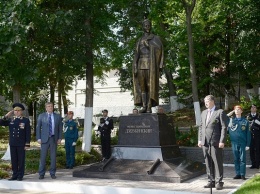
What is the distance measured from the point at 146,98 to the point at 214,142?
10.6 ft

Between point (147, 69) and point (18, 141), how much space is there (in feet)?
12.7

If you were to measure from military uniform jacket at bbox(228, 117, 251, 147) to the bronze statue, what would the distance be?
225 cm

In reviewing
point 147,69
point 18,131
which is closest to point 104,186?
point 18,131

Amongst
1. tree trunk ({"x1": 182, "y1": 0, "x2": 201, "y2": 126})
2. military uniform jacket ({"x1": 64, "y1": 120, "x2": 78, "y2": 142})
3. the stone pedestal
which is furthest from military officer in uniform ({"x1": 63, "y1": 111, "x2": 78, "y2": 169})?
tree trunk ({"x1": 182, "y1": 0, "x2": 201, "y2": 126})

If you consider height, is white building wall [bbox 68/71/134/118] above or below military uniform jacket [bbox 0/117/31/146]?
above

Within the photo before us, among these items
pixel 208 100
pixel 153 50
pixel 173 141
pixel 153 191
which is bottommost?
pixel 153 191

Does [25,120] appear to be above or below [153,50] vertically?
below

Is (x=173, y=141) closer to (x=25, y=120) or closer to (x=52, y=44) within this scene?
(x=25, y=120)

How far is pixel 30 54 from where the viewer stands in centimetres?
1484

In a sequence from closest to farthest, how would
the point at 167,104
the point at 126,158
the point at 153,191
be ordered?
the point at 153,191 → the point at 126,158 → the point at 167,104

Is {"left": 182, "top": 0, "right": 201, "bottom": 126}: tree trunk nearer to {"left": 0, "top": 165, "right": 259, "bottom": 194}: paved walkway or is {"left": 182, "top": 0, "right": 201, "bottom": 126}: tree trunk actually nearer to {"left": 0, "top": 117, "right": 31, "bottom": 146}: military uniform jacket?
{"left": 0, "top": 165, "right": 259, "bottom": 194}: paved walkway

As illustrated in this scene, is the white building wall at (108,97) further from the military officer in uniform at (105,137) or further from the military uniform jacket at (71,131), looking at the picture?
the military uniform jacket at (71,131)

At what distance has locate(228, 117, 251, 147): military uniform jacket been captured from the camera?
30.4ft

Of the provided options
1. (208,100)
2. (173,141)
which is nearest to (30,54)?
(173,141)
